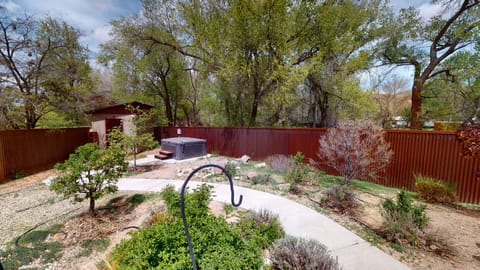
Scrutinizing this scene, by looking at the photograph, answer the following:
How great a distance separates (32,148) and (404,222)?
1164 centimetres

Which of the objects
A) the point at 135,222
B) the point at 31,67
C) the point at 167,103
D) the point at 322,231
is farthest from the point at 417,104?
the point at 31,67

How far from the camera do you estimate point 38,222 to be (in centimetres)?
386

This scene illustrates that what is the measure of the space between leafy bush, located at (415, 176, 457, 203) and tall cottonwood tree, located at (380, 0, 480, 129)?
8090 millimetres

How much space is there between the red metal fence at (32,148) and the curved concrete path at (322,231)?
762 centimetres

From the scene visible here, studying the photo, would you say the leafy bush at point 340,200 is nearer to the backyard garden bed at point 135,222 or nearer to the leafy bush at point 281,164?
the backyard garden bed at point 135,222

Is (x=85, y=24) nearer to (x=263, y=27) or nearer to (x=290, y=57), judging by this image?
(x=263, y=27)

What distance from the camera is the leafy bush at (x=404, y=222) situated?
2.77 metres

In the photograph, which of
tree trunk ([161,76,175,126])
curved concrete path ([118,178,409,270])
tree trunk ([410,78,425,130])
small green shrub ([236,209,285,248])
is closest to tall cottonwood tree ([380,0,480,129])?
tree trunk ([410,78,425,130])

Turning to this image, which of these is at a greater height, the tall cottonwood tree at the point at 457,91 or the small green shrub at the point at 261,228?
the tall cottonwood tree at the point at 457,91

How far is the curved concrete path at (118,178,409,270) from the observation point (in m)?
2.37

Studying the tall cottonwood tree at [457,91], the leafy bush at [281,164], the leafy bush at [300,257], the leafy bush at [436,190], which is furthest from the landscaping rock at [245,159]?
the tall cottonwood tree at [457,91]

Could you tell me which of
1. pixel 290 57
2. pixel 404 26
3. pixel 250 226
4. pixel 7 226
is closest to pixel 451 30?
pixel 404 26

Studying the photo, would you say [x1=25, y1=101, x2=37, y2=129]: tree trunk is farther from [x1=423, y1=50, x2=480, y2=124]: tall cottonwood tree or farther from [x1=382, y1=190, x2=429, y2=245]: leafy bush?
[x1=423, y1=50, x2=480, y2=124]: tall cottonwood tree

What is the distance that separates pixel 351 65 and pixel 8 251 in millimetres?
11949
